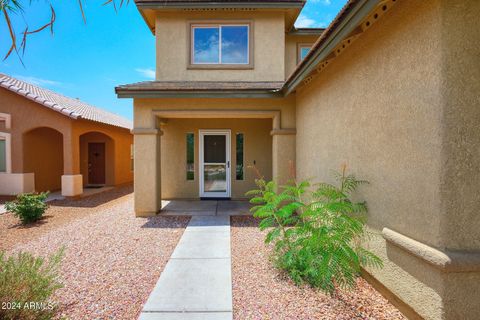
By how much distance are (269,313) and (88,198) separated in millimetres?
10892

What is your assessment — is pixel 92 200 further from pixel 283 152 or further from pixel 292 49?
pixel 292 49

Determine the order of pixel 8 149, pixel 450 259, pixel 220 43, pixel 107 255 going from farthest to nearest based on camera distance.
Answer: pixel 8 149 → pixel 220 43 → pixel 107 255 → pixel 450 259

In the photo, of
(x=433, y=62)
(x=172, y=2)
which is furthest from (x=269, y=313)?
(x=172, y=2)

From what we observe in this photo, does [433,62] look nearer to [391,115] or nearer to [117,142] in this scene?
[391,115]

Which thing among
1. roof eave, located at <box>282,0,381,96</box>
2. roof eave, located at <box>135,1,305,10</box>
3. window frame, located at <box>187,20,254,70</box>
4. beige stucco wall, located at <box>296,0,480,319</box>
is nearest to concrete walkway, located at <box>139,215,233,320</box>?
beige stucco wall, located at <box>296,0,480,319</box>

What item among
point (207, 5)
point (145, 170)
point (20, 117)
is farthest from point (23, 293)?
point (20, 117)

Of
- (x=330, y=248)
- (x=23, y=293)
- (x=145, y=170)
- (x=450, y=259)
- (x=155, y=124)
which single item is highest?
(x=155, y=124)

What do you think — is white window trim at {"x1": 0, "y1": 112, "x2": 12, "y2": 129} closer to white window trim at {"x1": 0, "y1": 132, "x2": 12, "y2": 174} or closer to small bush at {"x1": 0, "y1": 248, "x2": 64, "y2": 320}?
white window trim at {"x1": 0, "y1": 132, "x2": 12, "y2": 174}

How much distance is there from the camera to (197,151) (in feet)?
33.0

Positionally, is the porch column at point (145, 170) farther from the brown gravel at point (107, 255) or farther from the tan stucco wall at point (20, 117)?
the tan stucco wall at point (20, 117)

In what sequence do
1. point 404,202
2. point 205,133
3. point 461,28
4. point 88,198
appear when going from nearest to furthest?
point 461,28 < point 404,202 < point 205,133 < point 88,198

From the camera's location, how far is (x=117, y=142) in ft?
48.0

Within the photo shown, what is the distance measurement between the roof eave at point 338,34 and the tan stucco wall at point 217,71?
3749mm

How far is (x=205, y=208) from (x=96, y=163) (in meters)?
9.81
